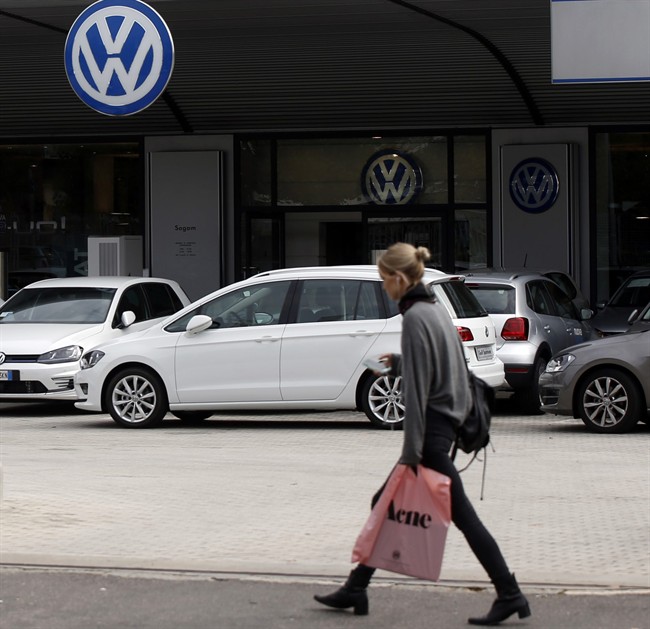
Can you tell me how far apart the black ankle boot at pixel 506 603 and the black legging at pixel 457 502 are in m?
0.04

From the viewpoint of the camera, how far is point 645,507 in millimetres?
8773

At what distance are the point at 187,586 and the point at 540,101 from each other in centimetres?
1634

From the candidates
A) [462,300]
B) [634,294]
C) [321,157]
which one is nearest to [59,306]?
[462,300]

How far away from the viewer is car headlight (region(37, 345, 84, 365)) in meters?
15.3

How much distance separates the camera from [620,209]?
22.7 metres

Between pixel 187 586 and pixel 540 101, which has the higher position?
pixel 540 101

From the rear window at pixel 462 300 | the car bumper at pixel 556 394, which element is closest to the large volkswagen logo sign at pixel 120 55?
the rear window at pixel 462 300

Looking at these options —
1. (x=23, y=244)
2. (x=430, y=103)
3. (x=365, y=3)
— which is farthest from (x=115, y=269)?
(x=365, y=3)

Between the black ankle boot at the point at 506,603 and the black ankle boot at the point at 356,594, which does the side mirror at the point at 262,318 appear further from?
the black ankle boot at the point at 506,603

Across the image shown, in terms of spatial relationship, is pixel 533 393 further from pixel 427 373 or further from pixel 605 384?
pixel 427 373

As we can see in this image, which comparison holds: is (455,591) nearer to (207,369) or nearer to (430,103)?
(207,369)

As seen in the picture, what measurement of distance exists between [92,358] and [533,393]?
4778 millimetres

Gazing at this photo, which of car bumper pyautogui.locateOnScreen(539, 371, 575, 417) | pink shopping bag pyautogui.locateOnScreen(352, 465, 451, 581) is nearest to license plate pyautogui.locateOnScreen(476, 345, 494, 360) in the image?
car bumper pyautogui.locateOnScreen(539, 371, 575, 417)

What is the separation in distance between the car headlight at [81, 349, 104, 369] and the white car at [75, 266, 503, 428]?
0.01 m
